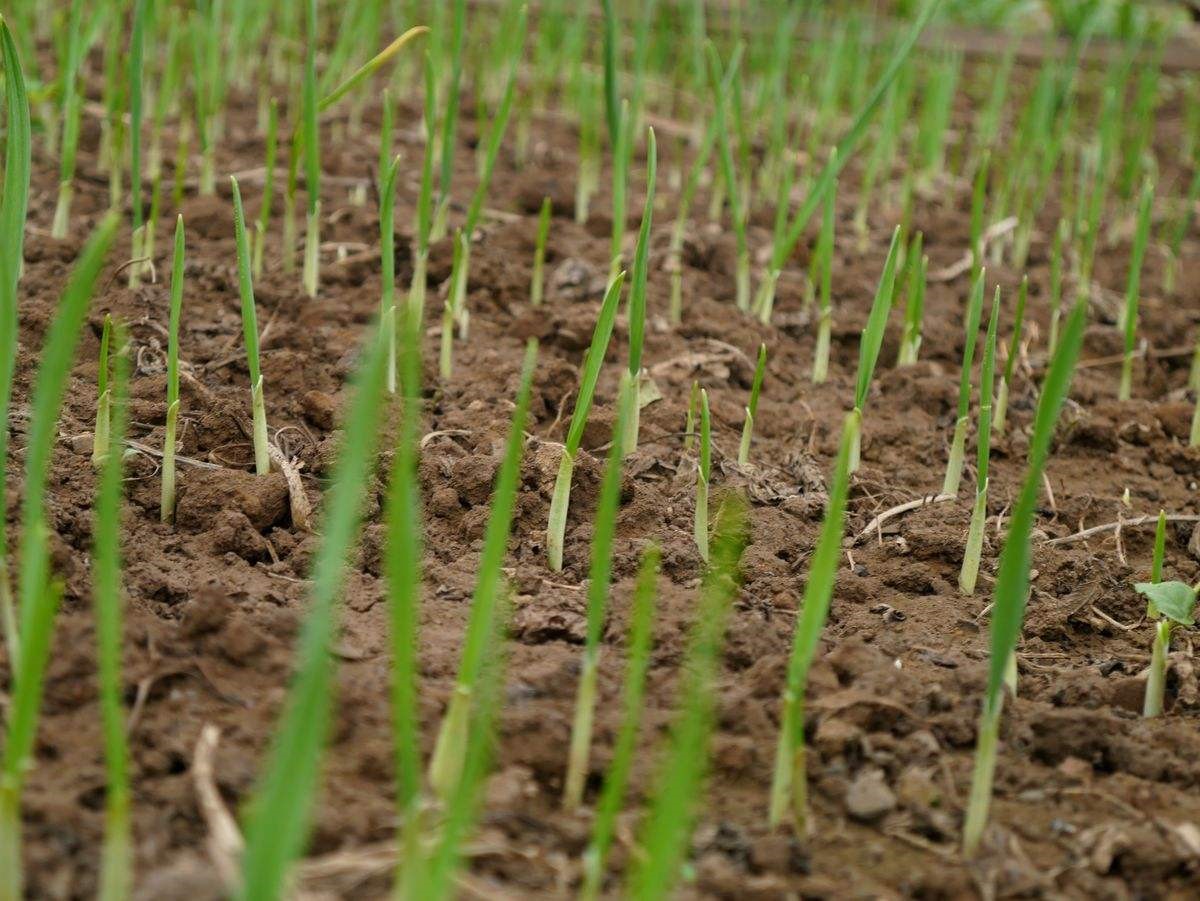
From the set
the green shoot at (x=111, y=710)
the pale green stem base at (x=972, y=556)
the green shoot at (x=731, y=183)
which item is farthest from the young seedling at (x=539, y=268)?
the green shoot at (x=111, y=710)

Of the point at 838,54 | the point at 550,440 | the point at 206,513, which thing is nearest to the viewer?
the point at 206,513

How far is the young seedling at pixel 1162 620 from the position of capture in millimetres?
1353

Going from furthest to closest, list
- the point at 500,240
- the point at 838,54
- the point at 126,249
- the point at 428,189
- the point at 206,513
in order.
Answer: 1. the point at 838,54
2. the point at 500,240
3. the point at 126,249
4. the point at 428,189
5. the point at 206,513

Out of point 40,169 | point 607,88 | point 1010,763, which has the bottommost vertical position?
point 1010,763

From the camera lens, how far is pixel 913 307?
2201 millimetres

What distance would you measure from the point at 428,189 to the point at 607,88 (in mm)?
302

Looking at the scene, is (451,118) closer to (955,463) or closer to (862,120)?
(862,120)

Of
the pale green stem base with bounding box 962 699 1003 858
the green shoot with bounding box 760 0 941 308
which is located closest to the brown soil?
the pale green stem base with bounding box 962 699 1003 858

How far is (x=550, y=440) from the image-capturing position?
190 centimetres

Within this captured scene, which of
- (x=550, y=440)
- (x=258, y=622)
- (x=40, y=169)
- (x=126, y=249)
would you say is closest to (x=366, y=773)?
(x=258, y=622)

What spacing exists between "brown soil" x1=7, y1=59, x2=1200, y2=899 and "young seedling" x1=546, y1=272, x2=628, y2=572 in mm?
36

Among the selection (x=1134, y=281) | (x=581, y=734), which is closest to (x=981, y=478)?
(x=581, y=734)

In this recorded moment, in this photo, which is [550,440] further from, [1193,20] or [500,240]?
[1193,20]

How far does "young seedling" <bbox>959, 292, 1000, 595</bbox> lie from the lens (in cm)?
153
